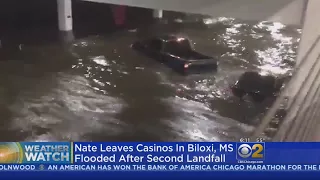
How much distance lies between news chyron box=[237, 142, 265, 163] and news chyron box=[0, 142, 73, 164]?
68 centimetres

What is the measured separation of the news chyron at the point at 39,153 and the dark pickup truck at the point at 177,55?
12.4 ft

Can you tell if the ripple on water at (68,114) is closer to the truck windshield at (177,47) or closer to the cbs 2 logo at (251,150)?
the truck windshield at (177,47)

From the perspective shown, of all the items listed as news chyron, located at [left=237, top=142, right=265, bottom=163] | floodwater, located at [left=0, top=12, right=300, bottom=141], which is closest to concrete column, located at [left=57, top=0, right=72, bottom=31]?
floodwater, located at [left=0, top=12, right=300, bottom=141]

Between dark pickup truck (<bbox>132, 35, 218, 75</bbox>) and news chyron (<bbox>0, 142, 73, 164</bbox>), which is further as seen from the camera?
dark pickup truck (<bbox>132, 35, 218, 75</bbox>)

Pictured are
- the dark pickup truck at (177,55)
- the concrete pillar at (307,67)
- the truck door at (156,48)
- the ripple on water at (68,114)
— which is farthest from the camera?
the truck door at (156,48)

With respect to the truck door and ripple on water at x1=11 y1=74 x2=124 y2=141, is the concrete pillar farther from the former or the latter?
the truck door

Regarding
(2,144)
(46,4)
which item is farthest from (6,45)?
(2,144)

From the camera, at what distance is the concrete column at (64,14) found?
7.24m

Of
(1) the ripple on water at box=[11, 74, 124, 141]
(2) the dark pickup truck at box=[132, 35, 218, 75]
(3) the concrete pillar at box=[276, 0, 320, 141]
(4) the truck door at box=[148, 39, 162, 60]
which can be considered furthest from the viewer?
(4) the truck door at box=[148, 39, 162, 60]

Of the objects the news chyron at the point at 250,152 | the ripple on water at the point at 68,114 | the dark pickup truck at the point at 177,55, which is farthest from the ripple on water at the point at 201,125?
the news chyron at the point at 250,152

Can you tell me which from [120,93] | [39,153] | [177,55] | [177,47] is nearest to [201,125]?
[120,93]

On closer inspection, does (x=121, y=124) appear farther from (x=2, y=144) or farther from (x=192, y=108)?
(x=2, y=144)

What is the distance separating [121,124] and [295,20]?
188cm

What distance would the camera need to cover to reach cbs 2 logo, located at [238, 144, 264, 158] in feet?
5.28
